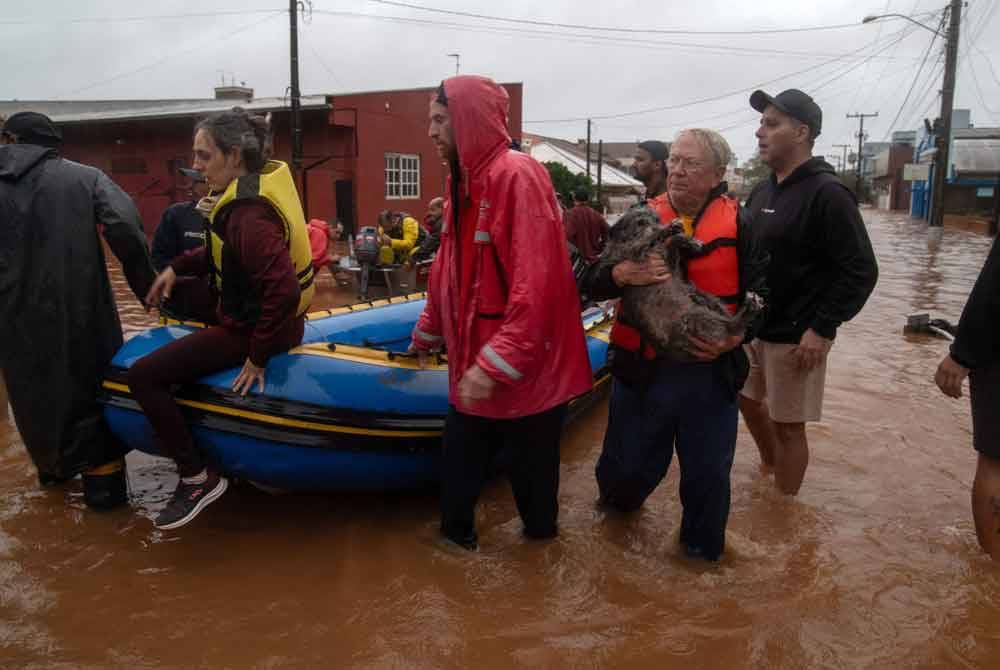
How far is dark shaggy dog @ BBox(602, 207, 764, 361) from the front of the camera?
2.99 meters

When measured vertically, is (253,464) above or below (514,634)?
above

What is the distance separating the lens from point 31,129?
3.80 meters

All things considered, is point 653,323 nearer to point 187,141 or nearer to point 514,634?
point 514,634

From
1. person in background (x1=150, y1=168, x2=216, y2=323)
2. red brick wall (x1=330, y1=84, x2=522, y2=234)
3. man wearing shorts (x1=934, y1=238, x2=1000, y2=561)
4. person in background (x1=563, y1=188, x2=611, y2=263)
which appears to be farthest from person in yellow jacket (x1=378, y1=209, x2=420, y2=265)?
red brick wall (x1=330, y1=84, x2=522, y2=234)

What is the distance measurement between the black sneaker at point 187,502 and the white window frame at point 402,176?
1960cm

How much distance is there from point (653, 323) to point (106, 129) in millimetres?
24616

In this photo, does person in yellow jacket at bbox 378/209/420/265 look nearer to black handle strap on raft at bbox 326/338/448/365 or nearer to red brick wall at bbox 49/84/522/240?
black handle strap on raft at bbox 326/338/448/365

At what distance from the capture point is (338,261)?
1305 centimetres

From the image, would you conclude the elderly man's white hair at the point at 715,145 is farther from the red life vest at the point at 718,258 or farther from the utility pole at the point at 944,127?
the utility pole at the point at 944,127

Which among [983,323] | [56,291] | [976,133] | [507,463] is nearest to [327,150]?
[56,291]

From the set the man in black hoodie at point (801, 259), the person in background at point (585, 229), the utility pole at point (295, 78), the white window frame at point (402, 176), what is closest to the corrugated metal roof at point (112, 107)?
the white window frame at point (402, 176)

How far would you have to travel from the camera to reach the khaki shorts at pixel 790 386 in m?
3.69

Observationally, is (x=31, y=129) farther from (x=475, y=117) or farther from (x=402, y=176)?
(x=402, y=176)

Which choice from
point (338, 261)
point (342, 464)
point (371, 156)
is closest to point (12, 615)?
point (342, 464)
